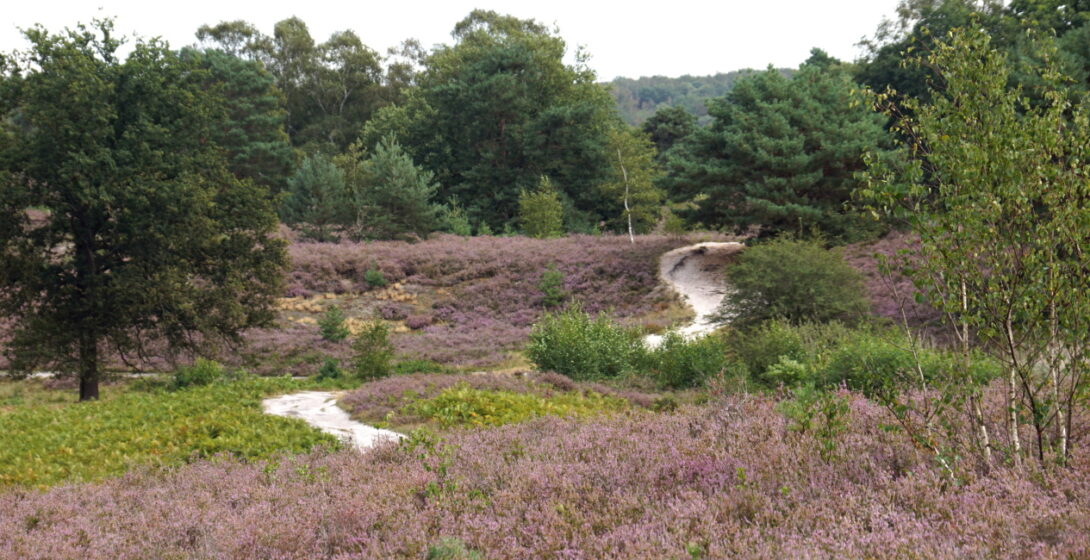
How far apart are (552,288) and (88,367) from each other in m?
16.3

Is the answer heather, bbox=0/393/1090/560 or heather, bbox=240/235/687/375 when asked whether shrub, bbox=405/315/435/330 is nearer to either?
heather, bbox=240/235/687/375

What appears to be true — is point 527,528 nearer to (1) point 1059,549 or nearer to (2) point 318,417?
(1) point 1059,549

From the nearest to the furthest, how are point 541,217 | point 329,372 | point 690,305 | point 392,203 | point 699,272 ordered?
point 329,372 < point 690,305 < point 699,272 < point 541,217 < point 392,203

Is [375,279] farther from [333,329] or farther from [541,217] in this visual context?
[541,217]

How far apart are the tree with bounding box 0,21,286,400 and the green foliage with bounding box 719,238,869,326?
38.3ft

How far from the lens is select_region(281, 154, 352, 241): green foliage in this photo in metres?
40.5

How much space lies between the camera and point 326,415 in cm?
1159

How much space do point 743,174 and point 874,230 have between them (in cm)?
534


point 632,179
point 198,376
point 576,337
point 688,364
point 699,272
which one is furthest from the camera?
point 632,179

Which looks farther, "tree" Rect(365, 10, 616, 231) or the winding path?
"tree" Rect(365, 10, 616, 231)

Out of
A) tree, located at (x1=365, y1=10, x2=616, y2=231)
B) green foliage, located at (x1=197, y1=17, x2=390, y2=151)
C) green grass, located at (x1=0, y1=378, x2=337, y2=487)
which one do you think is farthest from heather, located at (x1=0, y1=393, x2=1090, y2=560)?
green foliage, located at (x1=197, y1=17, x2=390, y2=151)

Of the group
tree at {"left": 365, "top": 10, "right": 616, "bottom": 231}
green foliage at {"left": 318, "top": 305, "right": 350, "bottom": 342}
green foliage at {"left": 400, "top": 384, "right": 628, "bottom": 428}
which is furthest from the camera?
tree at {"left": 365, "top": 10, "right": 616, "bottom": 231}

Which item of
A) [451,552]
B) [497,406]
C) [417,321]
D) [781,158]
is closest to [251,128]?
[417,321]

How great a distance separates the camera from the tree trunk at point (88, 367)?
15.5 meters
